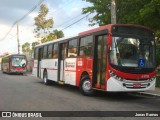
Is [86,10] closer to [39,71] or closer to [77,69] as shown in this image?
[39,71]

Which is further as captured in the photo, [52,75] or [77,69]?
[52,75]

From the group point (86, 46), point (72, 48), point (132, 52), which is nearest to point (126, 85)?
point (132, 52)

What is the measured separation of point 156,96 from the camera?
16.2 metres

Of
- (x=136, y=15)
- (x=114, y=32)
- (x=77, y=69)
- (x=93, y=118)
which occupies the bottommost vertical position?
(x=93, y=118)

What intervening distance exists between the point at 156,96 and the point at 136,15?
8.28m

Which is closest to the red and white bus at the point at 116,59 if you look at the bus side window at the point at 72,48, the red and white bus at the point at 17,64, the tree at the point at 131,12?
the bus side window at the point at 72,48

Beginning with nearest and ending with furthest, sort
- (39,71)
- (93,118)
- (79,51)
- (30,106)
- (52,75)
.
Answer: (93,118)
(30,106)
(79,51)
(52,75)
(39,71)

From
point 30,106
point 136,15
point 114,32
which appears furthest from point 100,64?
point 136,15

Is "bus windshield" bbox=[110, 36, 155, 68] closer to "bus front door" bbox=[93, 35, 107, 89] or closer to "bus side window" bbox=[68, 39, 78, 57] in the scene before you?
"bus front door" bbox=[93, 35, 107, 89]

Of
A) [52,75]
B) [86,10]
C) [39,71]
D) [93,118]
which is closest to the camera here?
[93,118]

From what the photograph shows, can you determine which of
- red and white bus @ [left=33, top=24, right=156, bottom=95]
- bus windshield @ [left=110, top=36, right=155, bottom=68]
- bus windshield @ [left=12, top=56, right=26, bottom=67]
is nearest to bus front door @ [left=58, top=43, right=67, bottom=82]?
red and white bus @ [left=33, top=24, right=156, bottom=95]

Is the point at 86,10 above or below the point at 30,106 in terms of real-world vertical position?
above

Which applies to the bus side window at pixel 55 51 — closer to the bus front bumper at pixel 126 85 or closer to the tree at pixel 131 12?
the tree at pixel 131 12

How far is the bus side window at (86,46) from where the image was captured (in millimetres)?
16103
